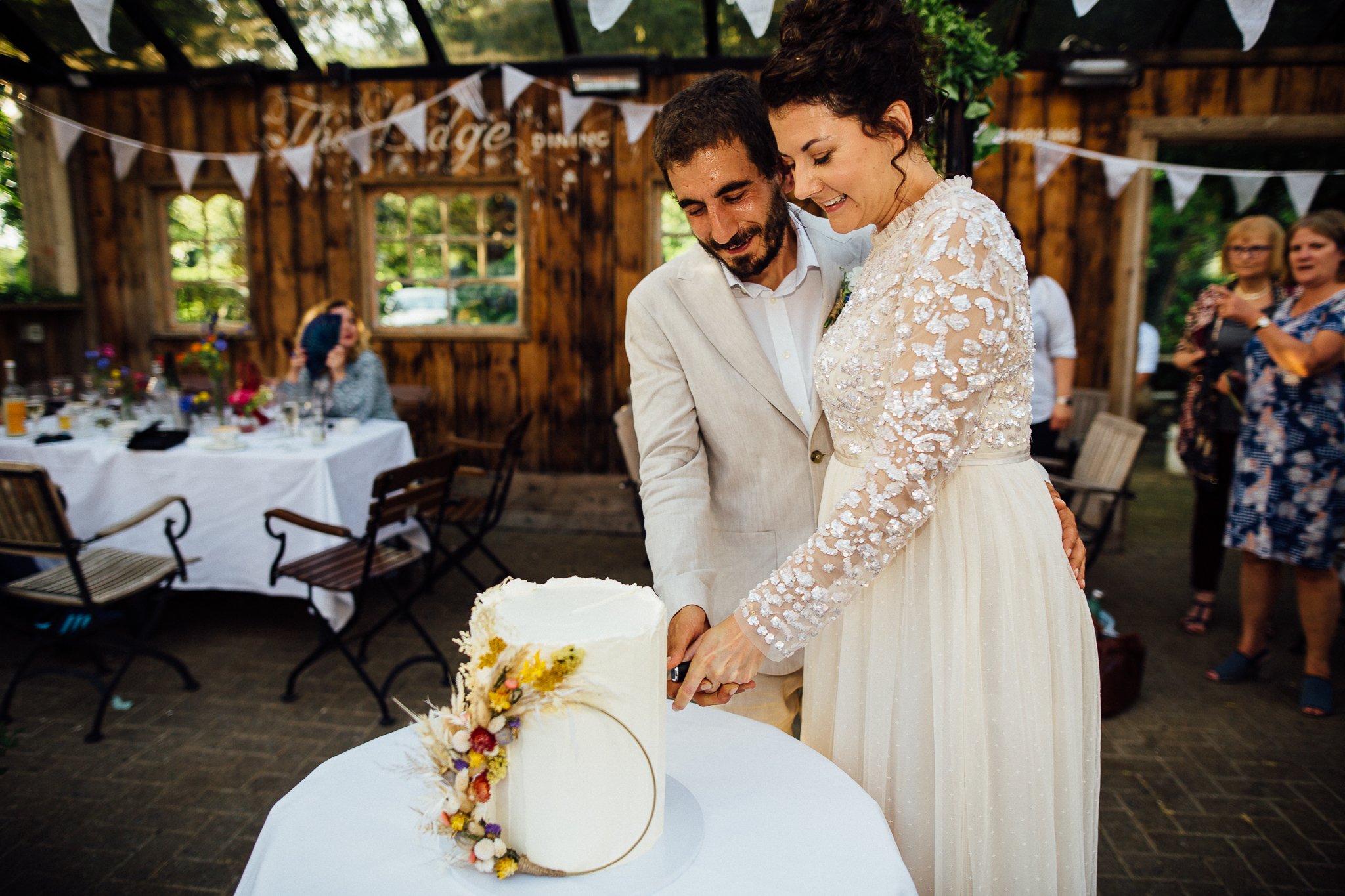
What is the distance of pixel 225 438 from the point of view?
4305 mm

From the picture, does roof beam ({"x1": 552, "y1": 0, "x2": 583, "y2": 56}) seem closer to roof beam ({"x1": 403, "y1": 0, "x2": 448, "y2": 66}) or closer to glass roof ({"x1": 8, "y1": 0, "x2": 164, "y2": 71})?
roof beam ({"x1": 403, "y1": 0, "x2": 448, "y2": 66})

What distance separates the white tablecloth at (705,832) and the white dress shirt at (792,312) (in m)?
0.77

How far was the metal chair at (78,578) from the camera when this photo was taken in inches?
130

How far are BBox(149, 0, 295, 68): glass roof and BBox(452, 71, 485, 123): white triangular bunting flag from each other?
1385mm

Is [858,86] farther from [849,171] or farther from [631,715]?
[631,715]

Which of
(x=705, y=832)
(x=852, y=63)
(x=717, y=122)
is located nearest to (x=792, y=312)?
(x=717, y=122)

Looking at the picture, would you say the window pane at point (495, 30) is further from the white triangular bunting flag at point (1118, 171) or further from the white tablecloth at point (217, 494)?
the white triangular bunting flag at point (1118, 171)

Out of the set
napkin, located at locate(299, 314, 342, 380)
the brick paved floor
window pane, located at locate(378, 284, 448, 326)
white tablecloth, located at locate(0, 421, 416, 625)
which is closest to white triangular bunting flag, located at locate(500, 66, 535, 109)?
window pane, located at locate(378, 284, 448, 326)

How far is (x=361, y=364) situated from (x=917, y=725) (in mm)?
4693

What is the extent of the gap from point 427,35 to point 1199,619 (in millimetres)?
6402

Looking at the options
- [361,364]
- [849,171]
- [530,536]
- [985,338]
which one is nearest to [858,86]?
[849,171]

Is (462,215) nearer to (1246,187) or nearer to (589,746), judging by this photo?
(1246,187)

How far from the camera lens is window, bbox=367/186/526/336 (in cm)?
668

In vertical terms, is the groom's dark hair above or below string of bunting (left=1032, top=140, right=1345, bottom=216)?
below
